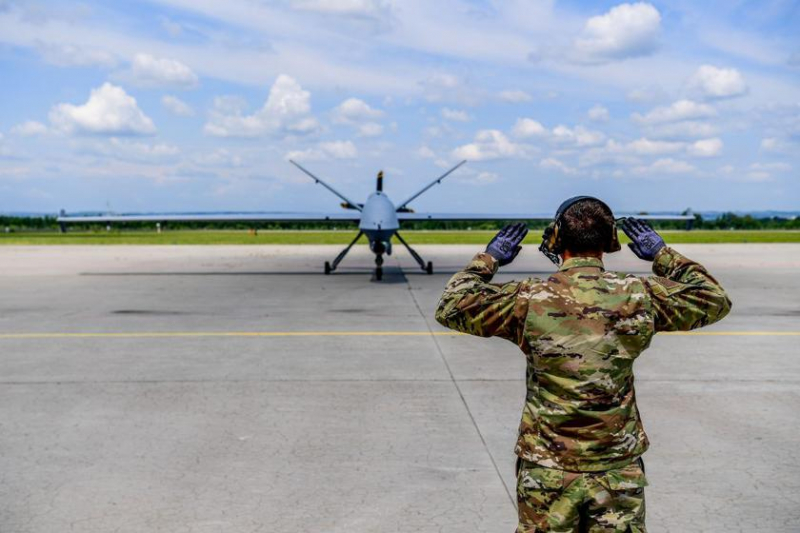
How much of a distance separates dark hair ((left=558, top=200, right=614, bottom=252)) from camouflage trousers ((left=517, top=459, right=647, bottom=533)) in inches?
33.5

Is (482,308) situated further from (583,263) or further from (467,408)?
(467,408)

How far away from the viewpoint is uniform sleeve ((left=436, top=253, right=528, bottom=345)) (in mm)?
2838

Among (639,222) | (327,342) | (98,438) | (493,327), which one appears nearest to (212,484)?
(98,438)

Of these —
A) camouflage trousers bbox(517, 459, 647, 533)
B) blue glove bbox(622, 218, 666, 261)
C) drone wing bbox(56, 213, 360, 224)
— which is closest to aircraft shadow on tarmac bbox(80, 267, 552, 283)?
drone wing bbox(56, 213, 360, 224)

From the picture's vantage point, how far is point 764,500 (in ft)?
15.9

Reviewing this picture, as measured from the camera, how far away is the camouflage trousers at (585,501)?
2.69 m

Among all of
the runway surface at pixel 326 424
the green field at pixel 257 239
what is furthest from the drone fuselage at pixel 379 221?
the green field at pixel 257 239

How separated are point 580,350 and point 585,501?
1.78 ft

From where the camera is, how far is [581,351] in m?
2.76

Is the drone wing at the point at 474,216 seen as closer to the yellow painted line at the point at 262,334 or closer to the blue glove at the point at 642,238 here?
the yellow painted line at the point at 262,334

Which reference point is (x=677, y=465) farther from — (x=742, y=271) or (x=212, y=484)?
(x=742, y=271)

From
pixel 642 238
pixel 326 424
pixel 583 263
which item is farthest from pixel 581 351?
pixel 326 424

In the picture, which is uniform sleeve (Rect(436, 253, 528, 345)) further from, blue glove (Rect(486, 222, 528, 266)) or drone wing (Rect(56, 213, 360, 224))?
drone wing (Rect(56, 213, 360, 224))

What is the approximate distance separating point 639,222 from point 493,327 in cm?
82
